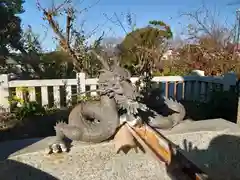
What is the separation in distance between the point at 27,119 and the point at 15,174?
1690mm

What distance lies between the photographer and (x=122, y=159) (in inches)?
49.7

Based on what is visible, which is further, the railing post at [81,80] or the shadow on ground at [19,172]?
the railing post at [81,80]

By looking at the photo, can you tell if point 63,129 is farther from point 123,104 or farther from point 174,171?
point 174,171

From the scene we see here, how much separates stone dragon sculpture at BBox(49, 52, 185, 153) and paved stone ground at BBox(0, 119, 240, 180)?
58 mm

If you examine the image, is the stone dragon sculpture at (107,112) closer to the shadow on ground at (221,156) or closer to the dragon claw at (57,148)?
the dragon claw at (57,148)

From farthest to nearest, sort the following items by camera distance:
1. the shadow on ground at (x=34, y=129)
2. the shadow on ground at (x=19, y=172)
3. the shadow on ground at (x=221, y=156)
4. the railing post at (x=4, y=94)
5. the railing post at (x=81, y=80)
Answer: the railing post at (x=81, y=80) < the railing post at (x=4, y=94) < the shadow on ground at (x=34, y=129) < the shadow on ground at (x=221, y=156) < the shadow on ground at (x=19, y=172)

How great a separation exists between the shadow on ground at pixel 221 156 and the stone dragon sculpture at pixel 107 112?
0.48 meters

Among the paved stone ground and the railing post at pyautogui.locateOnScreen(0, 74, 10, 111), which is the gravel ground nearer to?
the paved stone ground

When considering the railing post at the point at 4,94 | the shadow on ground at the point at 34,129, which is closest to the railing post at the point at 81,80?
the shadow on ground at the point at 34,129

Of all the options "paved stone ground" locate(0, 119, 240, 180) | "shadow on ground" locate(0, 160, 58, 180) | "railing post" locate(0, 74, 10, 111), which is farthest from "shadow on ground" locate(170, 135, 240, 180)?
"railing post" locate(0, 74, 10, 111)

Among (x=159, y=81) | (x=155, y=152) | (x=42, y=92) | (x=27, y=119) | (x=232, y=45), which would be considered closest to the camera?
(x=155, y=152)

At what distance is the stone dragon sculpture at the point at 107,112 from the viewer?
119cm

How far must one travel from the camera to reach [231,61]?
15.4 feet

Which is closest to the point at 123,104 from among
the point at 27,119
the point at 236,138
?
the point at 236,138
